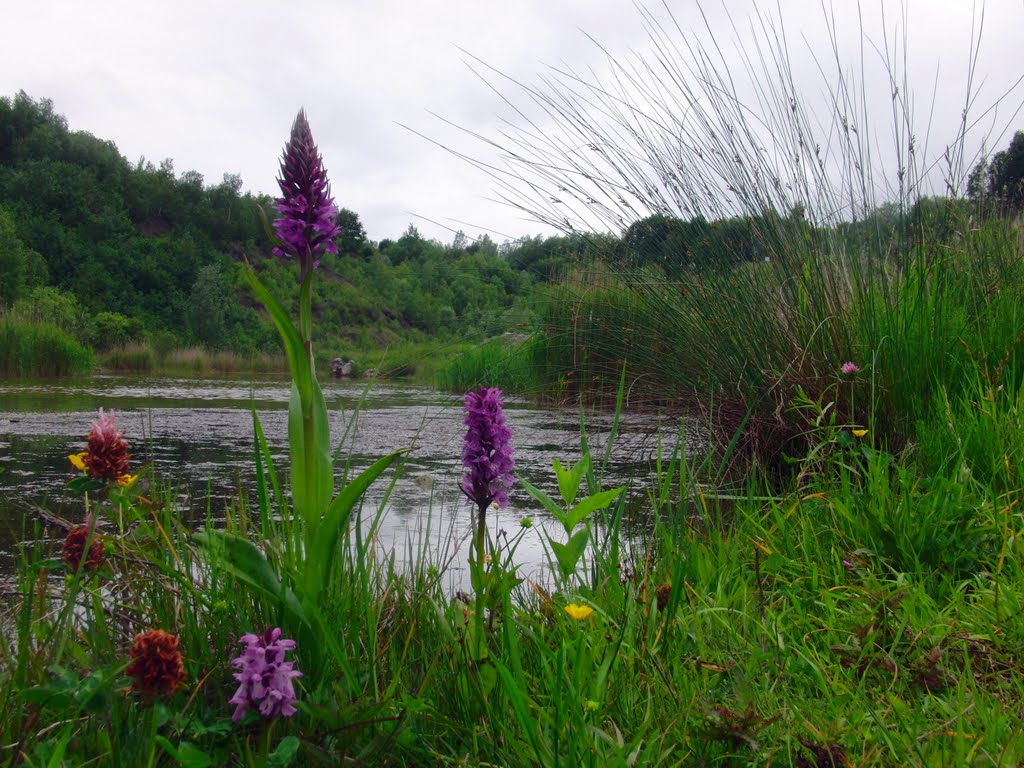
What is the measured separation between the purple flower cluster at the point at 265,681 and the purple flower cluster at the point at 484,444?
1.24 feet

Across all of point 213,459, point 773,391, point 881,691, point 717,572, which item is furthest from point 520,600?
point 213,459

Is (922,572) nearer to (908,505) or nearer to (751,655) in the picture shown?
(908,505)

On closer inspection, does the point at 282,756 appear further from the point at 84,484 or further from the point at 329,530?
the point at 84,484

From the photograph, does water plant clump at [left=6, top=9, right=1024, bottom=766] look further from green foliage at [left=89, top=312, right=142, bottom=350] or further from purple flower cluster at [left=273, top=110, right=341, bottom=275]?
green foliage at [left=89, top=312, right=142, bottom=350]

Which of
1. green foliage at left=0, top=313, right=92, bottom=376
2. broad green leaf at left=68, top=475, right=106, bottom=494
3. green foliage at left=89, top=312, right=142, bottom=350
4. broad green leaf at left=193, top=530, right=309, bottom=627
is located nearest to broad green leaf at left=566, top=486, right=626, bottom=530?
broad green leaf at left=193, top=530, right=309, bottom=627

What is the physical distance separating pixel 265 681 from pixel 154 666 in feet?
0.35

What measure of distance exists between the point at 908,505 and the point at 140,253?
37679mm

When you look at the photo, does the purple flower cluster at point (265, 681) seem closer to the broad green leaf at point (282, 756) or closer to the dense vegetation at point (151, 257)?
the broad green leaf at point (282, 756)

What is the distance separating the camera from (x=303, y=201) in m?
1.16

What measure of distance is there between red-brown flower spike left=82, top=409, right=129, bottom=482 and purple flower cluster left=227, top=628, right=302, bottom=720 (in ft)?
1.17

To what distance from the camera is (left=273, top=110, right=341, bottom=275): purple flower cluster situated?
115cm

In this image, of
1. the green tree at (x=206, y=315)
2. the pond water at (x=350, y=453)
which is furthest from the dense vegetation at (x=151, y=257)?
the pond water at (x=350, y=453)

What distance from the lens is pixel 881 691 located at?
1.07 m

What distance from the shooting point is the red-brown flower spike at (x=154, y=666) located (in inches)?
28.6
